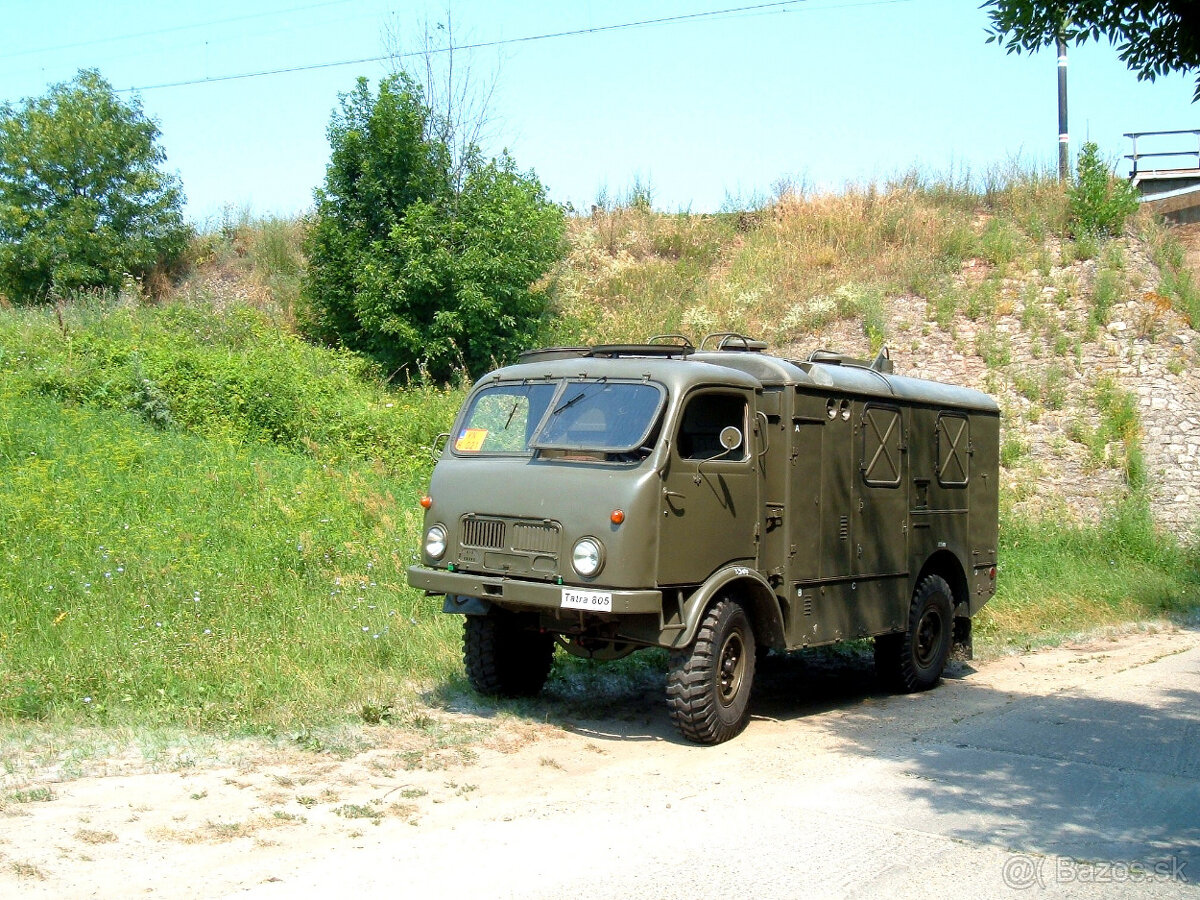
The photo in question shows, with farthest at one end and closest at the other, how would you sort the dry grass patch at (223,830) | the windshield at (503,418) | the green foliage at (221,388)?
the green foliage at (221,388)
the windshield at (503,418)
the dry grass patch at (223,830)

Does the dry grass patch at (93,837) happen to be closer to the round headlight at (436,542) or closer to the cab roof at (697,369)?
the round headlight at (436,542)

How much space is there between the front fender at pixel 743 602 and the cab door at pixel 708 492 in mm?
114

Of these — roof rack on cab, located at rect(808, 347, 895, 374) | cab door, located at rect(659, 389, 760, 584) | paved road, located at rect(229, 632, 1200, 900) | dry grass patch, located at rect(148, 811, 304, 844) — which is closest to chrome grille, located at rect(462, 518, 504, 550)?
cab door, located at rect(659, 389, 760, 584)

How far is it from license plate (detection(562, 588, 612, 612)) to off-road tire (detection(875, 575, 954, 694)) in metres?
3.94

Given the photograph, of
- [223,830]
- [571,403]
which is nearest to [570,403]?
[571,403]

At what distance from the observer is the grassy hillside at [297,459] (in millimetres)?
8547

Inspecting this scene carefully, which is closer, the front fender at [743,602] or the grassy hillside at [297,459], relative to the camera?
the front fender at [743,602]

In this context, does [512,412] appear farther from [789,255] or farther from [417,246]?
[789,255]

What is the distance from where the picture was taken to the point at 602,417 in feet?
26.3

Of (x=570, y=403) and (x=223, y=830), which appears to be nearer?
(x=223, y=830)

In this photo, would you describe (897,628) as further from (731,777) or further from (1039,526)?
(1039,526)

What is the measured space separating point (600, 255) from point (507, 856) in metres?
22.3

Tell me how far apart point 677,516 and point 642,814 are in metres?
2.15

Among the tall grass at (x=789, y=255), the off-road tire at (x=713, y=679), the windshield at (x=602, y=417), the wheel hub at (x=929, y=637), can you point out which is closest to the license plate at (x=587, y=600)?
the off-road tire at (x=713, y=679)
